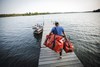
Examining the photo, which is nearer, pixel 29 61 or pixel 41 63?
pixel 41 63

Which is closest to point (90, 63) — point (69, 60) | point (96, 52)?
point (96, 52)

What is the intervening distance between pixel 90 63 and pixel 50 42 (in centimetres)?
495

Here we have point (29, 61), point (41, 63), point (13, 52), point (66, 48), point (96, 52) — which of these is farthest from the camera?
point (13, 52)

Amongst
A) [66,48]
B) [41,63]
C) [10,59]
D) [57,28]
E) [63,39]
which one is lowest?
[10,59]

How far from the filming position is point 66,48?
548 cm

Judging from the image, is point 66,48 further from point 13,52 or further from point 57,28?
point 13,52

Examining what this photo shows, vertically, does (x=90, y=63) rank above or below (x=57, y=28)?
below

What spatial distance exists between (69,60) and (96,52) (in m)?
5.82

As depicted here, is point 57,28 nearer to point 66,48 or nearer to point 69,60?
point 66,48

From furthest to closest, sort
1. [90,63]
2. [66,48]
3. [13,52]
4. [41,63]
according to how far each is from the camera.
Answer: [13,52], [90,63], [41,63], [66,48]

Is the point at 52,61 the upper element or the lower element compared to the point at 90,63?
upper

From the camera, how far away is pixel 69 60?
6082 mm

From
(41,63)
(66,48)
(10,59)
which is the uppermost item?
(66,48)

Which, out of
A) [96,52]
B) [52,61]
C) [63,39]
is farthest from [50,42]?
[96,52]
